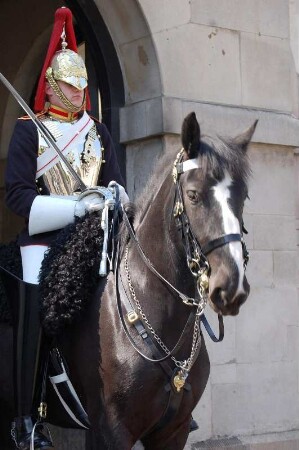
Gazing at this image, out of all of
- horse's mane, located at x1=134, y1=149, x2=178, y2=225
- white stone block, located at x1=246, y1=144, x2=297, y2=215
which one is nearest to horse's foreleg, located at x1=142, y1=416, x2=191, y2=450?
horse's mane, located at x1=134, y1=149, x2=178, y2=225

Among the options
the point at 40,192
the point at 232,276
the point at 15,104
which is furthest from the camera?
the point at 15,104

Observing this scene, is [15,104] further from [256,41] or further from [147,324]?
[147,324]

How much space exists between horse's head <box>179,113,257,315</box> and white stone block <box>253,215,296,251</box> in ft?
8.62

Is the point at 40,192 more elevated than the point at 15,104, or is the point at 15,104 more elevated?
the point at 15,104

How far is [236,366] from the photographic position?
22.5 feet

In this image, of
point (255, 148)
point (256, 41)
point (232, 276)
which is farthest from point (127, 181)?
point (232, 276)

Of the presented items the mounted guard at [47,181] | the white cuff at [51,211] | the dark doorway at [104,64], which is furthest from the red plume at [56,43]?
the dark doorway at [104,64]

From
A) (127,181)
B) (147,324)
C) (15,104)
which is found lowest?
(147,324)

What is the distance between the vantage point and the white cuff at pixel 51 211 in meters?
4.87

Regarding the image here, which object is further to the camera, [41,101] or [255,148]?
[255,148]

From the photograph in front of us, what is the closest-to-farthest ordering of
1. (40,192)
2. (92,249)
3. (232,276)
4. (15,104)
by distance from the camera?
(232,276) < (92,249) < (40,192) < (15,104)

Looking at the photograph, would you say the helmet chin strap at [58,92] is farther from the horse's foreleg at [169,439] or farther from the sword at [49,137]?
the horse's foreleg at [169,439]

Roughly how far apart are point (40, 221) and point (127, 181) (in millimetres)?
1919

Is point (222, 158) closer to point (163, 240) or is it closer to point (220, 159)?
point (220, 159)
